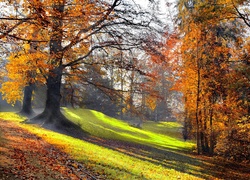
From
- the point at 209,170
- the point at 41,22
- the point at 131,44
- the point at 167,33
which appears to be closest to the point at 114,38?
the point at 131,44

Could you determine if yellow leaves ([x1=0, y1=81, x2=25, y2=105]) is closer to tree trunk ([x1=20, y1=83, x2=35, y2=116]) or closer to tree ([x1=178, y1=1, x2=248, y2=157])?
tree trunk ([x1=20, y1=83, x2=35, y2=116])

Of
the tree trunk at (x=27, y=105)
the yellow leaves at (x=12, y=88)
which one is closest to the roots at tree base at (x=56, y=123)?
the yellow leaves at (x=12, y=88)

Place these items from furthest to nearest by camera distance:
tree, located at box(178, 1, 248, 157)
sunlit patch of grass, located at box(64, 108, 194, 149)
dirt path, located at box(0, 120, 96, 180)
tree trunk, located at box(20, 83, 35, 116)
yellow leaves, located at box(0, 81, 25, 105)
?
1. tree trunk, located at box(20, 83, 35, 116)
2. sunlit patch of grass, located at box(64, 108, 194, 149)
3. yellow leaves, located at box(0, 81, 25, 105)
4. tree, located at box(178, 1, 248, 157)
5. dirt path, located at box(0, 120, 96, 180)

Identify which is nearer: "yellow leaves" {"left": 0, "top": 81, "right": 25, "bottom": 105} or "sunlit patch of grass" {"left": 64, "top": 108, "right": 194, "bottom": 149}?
"yellow leaves" {"left": 0, "top": 81, "right": 25, "bottom": 105}

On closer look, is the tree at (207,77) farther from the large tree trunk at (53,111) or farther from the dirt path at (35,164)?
the dirt path at (35,164)

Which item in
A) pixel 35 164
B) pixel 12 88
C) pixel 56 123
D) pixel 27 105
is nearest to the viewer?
pixel 35 164

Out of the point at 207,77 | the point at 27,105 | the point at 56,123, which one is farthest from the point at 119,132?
the point at 27,105

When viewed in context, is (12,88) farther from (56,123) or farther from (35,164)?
(35,164)

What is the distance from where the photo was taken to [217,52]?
2125 cm

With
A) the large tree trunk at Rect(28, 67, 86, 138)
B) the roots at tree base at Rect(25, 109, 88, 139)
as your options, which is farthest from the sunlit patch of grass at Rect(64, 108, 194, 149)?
the large tree trunk at Rect(28, 67, 86, 138)

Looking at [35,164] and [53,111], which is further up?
[53,111]

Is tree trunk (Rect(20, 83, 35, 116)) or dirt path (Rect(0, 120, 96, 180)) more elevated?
tree trunk (Rect(20, 83, 35, 116))

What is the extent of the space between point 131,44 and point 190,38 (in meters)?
5.20

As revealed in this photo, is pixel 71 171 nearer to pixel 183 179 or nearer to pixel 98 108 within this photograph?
pixel 183 179
